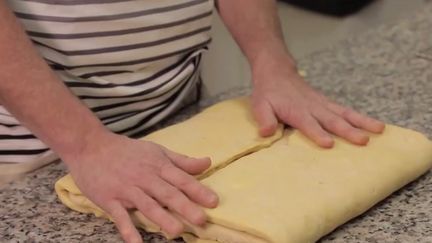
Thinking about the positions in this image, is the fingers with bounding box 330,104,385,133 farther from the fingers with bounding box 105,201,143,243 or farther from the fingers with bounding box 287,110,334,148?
the fingers with bounding box 105,201,143,243

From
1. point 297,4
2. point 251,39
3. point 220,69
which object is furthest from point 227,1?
point 297,4

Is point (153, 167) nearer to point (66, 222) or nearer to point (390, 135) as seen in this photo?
point (66, 222)

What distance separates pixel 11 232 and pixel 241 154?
0.70 feet

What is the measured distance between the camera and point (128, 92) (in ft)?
2.78

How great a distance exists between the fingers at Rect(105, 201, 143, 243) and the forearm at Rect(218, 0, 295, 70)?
28 centimetres

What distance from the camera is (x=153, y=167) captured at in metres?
0.69

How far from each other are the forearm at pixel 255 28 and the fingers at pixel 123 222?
0.28m

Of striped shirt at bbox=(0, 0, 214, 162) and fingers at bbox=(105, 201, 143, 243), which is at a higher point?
striped shirt at bbox=(0, 0, 214, 162)

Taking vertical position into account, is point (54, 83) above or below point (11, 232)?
above

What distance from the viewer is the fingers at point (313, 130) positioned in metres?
0.75

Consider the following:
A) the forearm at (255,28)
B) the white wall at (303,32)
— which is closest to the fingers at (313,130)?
the forearm at (255,28)

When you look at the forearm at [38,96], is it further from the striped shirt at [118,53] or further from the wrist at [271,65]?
the wrist at [271,65]

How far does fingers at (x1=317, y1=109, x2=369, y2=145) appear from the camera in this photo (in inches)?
29.8

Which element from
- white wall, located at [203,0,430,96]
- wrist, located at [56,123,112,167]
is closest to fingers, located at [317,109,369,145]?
wrist, located at [56,123,112,167]
